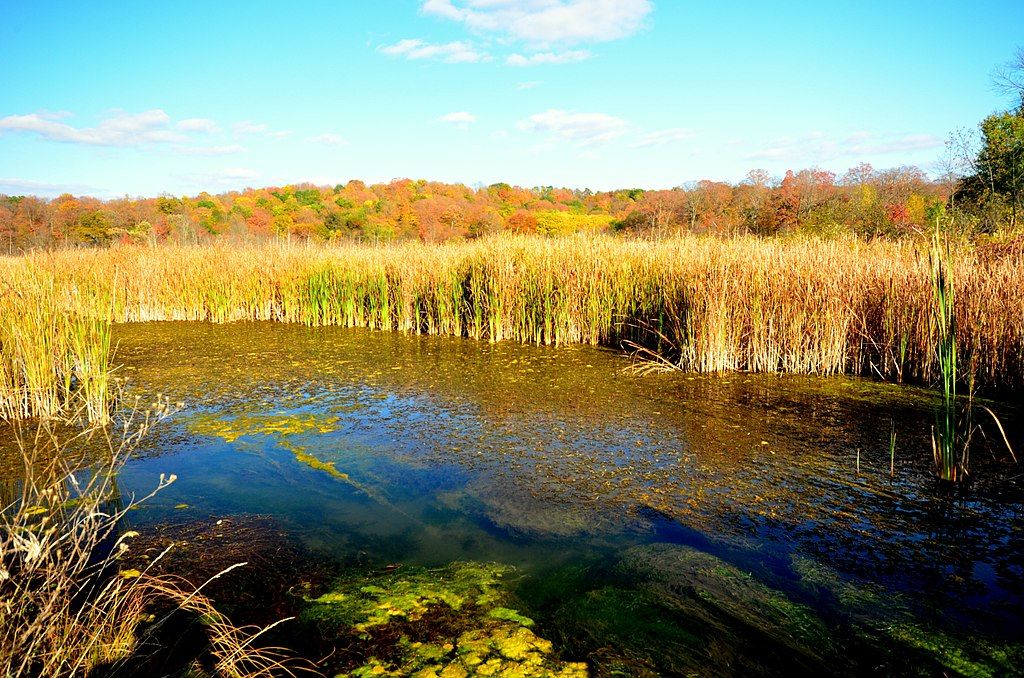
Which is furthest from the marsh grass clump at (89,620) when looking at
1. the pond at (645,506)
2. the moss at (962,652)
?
the moss at (962,652)

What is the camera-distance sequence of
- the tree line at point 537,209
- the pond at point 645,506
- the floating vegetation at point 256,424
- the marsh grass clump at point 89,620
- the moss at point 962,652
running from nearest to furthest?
the marsh grass clump at point 89,620 → the moss at point 962,652 → the pond at point 645,506 → the floating vegetation at point 256,424 → the tree line at point 537,209

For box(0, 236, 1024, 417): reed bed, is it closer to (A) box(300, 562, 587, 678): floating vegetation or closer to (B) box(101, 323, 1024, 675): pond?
(B) box(101, 323, 1024, 675): pond

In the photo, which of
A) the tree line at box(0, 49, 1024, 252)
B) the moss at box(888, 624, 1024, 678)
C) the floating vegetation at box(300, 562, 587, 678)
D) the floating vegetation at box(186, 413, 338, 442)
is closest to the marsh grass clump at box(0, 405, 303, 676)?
the floating vegetation at box(300, 562, 587, 678)

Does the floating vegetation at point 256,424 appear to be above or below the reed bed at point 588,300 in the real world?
below

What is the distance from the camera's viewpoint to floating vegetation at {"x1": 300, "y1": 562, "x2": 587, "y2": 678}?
2.25 metres

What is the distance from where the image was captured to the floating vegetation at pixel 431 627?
2.25m

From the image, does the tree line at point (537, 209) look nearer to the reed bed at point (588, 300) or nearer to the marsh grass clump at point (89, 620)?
the reed bed at point (588, 300)

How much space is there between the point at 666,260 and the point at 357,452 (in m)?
5.14

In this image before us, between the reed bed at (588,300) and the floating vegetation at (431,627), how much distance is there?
3649 mm

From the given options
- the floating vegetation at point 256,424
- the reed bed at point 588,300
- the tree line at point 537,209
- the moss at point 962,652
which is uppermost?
the tree line at point 537,209

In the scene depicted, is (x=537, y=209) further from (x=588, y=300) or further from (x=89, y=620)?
(x=89, y=620)

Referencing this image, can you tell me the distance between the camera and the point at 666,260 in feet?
26.9

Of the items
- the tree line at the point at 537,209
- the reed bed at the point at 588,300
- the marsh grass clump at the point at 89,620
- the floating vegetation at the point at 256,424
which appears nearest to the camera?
the marsh grass clump at the point at 89,620

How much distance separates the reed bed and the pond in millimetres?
607
